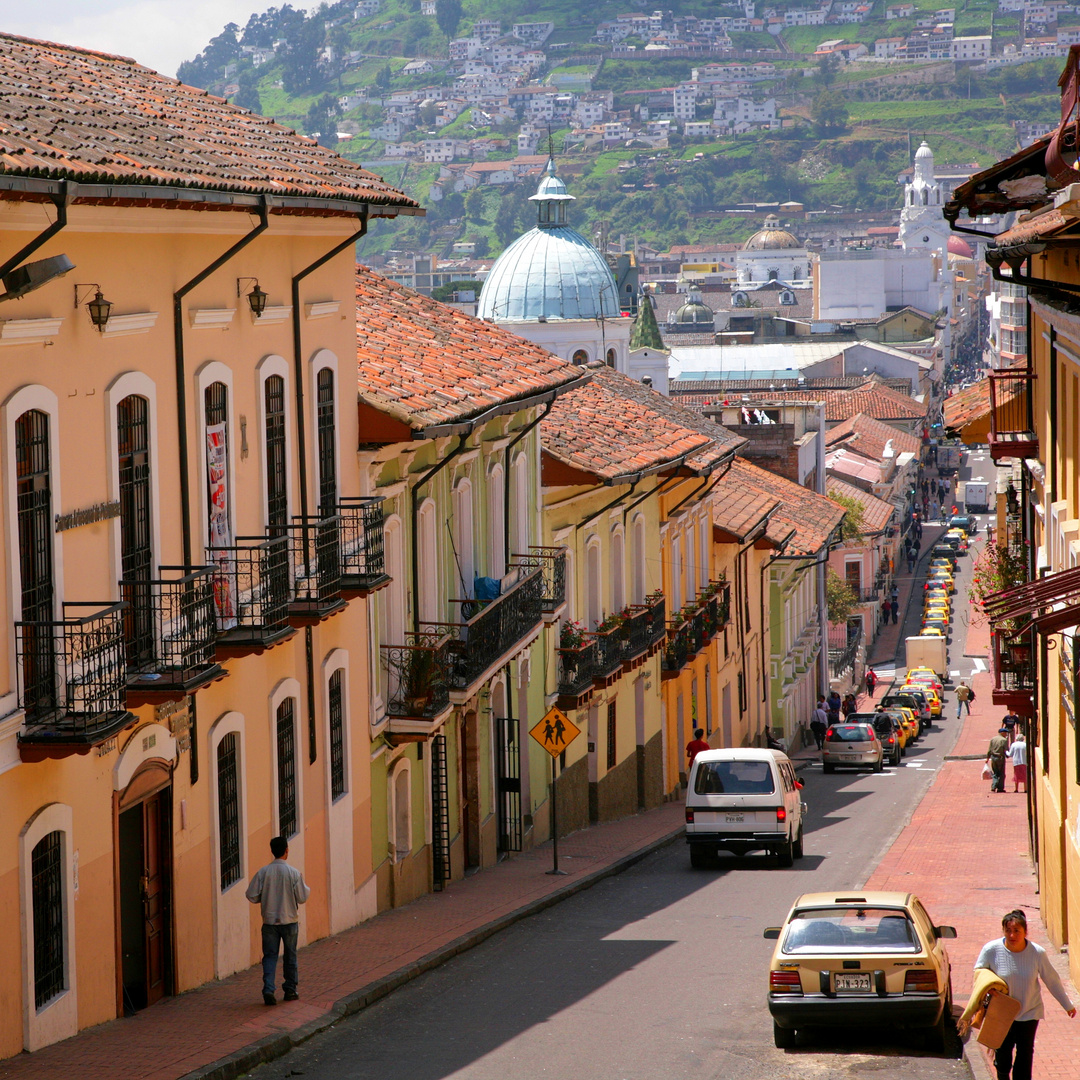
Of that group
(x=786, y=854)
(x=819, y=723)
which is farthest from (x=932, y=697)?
(x=786, y=854)

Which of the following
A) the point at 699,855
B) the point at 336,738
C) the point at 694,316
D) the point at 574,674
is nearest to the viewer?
the point at 336,738

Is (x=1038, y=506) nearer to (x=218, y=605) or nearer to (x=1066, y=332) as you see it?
(x=1066, y=332)

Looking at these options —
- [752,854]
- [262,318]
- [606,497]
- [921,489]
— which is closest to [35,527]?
[262,318]

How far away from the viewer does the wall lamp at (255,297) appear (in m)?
15.6

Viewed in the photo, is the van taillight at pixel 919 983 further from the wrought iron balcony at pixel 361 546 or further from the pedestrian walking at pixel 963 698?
the pedestrian walking at pixel 963 698

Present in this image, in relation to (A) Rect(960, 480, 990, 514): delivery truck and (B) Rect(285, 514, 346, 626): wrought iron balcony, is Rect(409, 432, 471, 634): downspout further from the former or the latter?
(A) Rect(960, 480, 990, 514): delivery truck

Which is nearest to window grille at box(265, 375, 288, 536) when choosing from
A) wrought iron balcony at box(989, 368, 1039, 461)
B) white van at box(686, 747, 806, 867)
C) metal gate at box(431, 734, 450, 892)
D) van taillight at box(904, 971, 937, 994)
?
metal gate at box(431, 734, 450, 892)

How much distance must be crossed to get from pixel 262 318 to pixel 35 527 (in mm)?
4532

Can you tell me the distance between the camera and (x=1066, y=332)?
15.3m

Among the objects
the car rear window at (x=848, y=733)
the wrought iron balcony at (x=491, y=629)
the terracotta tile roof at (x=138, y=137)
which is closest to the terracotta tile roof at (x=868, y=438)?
the car rear window at (x=848, y=733)

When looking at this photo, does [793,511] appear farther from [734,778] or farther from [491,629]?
[491,629]

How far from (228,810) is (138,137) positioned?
5646mm

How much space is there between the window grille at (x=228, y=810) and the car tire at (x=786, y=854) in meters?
10.8

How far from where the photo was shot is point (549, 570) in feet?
84.6
